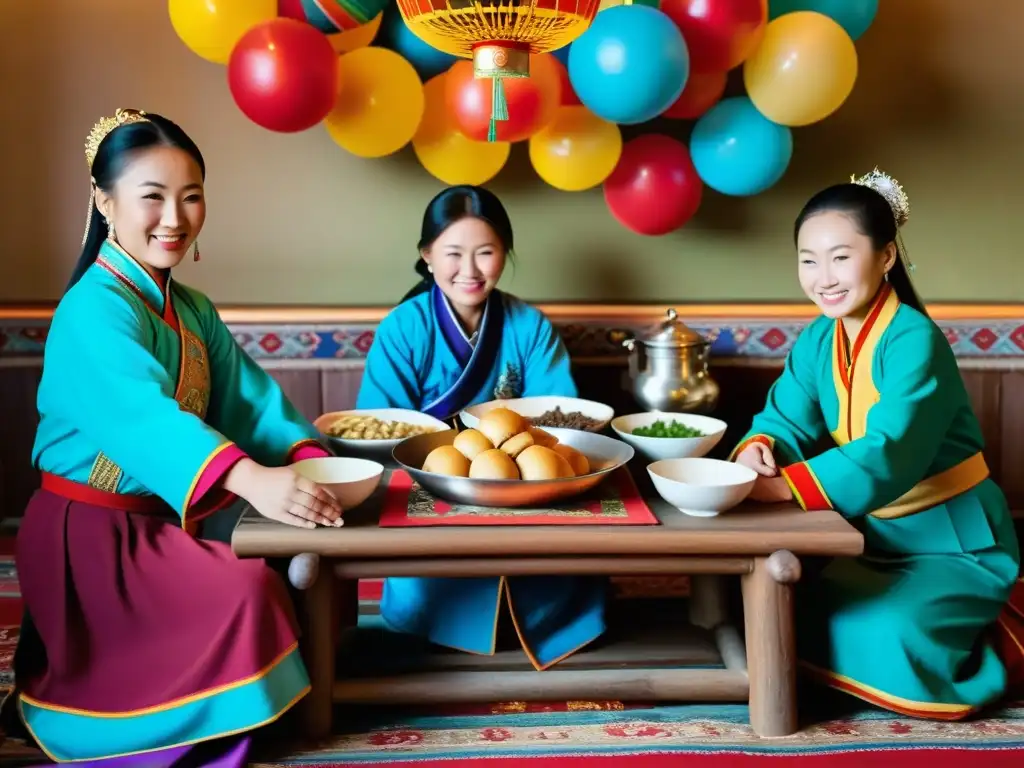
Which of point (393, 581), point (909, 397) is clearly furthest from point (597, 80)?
point (393, 581)

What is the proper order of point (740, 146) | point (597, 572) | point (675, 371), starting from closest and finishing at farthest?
point (597, 572) < point (740, 146) < point (675, 371)

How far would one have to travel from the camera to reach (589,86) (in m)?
2.65

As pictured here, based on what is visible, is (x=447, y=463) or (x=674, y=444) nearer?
(x=447, y=463)

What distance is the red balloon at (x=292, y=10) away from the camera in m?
2.76

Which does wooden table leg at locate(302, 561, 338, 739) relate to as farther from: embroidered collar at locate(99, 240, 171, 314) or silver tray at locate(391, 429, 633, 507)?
embroidered collar at locate(99, 240, 171, 314)

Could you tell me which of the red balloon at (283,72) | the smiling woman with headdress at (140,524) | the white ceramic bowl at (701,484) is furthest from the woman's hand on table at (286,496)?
the red balloon at (283,72)

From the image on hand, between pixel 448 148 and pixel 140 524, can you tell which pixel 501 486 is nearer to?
pixel 140 524

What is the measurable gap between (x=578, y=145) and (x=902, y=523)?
142cm

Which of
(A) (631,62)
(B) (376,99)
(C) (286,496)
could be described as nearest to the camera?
(C) (286,496)

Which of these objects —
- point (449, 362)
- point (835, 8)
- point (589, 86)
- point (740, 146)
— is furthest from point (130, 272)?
point (835, 8)

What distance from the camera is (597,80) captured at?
261 centimetres

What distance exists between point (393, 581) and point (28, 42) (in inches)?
88.5

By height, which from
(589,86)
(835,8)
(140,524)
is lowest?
(140,524)

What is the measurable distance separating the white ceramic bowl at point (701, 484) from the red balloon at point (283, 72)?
1.41m
